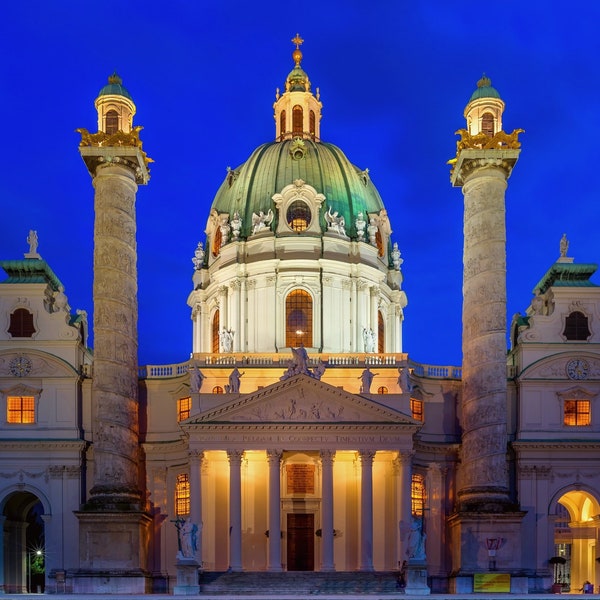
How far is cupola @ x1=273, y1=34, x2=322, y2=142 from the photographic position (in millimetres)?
84875

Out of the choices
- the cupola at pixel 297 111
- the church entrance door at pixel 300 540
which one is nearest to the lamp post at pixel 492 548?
the church entrance door at pixel 300 540

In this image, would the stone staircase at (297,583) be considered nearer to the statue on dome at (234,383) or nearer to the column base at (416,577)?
the column base at (416,577)

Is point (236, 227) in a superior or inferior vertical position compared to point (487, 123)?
inferior

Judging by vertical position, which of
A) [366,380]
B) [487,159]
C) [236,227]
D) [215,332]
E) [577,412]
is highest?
[487,159]

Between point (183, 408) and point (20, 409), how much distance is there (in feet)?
29.8

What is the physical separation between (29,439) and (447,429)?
23.4m

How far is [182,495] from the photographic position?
69500 millimetres

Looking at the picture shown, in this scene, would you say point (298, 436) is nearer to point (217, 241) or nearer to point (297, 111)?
point (217, 241)

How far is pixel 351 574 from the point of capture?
62.6 m

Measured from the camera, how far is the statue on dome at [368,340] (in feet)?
251

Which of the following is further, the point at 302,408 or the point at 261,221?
the point at 261,221

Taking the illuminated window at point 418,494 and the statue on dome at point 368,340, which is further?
the statue on dome at point 368,340

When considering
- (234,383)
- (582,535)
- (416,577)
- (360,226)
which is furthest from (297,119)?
(416,577)

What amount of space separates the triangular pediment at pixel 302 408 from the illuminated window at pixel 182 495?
5.90 meters
